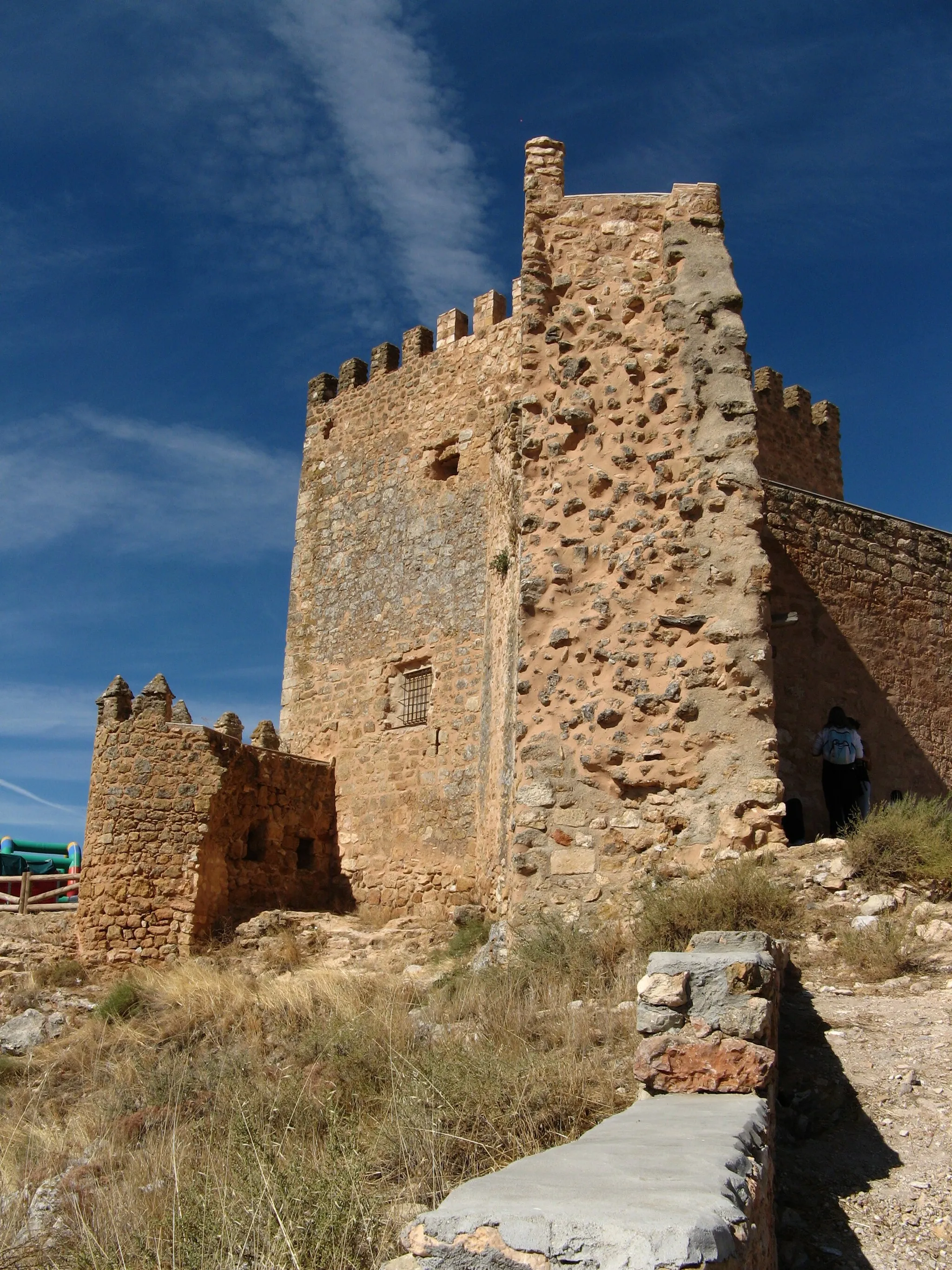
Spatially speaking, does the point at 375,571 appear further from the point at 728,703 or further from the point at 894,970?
the point at 894,970

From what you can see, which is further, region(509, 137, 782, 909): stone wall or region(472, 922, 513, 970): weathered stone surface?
region(509, 137, 782, 909): stone wall

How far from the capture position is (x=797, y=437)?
707 inches

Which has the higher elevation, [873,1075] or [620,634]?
[620,634]

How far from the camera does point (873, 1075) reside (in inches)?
160

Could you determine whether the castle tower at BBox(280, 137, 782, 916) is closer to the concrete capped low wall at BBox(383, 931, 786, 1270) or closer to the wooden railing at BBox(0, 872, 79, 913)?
the concrete capped low wall at BBox(383, 931, 786, 1270)

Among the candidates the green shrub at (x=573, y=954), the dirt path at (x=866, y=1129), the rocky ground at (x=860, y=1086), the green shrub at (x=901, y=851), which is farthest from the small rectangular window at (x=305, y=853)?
the dirt path at (x=866, y=1129)

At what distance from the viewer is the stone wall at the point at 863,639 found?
9.21 meters

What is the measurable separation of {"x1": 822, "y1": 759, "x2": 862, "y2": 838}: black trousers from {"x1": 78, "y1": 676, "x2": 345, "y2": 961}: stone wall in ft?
25.1

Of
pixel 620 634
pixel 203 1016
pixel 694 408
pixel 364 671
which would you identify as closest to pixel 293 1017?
pixel 203 1016

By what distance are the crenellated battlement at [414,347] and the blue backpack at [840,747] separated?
8780 mm

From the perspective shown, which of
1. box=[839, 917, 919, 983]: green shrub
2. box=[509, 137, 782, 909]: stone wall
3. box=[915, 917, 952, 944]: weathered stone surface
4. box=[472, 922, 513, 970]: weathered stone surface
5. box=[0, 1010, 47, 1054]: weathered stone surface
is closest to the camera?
box=[839, 917, 919, 983]: green shrub

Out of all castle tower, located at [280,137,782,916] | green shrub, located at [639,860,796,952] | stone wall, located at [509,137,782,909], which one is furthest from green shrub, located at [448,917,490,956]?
green shrub, located at [639,860,796,952]

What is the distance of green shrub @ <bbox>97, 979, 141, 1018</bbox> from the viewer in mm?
9883

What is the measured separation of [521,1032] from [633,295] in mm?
5234
